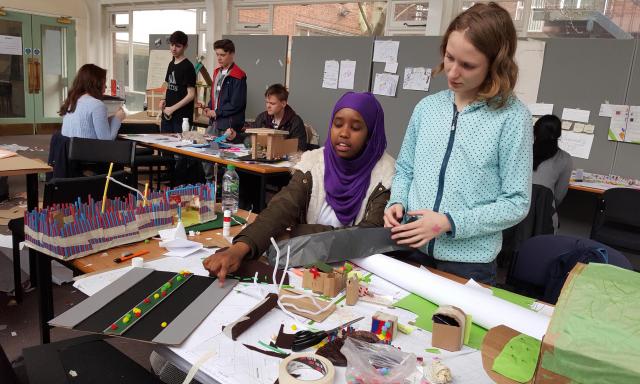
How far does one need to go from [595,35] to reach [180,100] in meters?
4.18

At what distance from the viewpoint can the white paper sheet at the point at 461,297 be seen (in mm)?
1127

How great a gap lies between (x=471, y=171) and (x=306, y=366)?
0.76 meters

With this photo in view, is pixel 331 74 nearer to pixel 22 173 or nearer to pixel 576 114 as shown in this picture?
pixel 576 114

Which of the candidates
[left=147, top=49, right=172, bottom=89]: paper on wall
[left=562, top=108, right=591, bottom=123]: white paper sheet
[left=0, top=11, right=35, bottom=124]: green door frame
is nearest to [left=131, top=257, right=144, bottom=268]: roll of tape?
[left=562, top=108, right=591, bottom=123]: white paper sheet

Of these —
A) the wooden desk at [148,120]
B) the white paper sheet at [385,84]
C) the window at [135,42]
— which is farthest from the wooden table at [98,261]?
the window at [135,42]

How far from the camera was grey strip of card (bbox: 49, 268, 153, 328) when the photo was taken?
3.53ft

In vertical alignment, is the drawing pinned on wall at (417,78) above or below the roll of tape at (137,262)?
above

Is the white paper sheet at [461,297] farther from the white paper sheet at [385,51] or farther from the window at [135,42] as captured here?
the window at [135,42]

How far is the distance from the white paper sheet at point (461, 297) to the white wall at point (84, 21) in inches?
387

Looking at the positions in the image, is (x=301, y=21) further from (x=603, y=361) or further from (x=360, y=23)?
(x=603, y=361)

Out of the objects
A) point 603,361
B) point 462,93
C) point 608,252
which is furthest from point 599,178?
point 603,361

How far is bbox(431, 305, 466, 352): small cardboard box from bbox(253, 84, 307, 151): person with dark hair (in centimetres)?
341

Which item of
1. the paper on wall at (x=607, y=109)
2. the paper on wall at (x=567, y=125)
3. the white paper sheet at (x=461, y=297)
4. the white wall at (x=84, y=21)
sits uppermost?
the white wall at (x=84, y=21)

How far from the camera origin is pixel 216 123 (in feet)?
16.1
